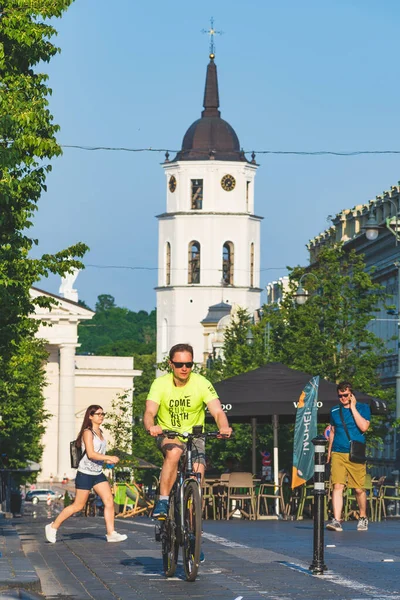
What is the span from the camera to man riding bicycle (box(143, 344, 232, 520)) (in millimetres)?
13086

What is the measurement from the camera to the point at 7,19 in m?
22.6

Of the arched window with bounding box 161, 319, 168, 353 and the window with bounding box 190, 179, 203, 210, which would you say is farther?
the window with bounding box 190, 179, 203, 210

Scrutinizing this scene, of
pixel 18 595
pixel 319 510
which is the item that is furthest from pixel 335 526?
pixel 18 595

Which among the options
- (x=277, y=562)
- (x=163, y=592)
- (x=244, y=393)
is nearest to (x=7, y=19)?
(x=244, y=393)

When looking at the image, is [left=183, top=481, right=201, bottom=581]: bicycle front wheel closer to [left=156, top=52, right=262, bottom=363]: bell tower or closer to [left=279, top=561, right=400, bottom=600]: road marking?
[left=279, top=561, right=400, bottom=600]: road marking

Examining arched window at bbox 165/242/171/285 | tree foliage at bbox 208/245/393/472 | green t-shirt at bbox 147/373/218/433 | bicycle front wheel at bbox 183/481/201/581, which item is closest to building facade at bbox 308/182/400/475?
tree foliage at bbox 208/245/393/472

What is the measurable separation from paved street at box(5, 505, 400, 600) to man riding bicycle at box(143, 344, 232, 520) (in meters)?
0.78

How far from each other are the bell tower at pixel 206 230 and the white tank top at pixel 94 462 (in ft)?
408

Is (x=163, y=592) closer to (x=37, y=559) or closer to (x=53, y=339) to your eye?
(x=37, y=559)

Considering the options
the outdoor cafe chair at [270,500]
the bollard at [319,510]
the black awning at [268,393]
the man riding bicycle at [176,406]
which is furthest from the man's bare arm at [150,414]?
the outdoor cafe chair at [270,500]

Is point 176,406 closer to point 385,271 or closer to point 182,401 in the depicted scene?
point 182,401

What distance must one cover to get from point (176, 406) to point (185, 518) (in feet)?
3.17

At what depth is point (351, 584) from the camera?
12273 mm

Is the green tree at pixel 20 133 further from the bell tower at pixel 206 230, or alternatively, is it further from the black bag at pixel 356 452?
the bell tower at pixel 206 230
